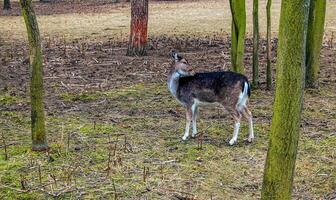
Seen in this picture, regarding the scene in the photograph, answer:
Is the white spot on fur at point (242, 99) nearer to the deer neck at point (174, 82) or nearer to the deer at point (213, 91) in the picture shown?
the deer at point (213, 91)

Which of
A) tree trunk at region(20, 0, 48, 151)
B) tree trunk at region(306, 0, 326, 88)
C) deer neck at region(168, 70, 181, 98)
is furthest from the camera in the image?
tree trunk at region(306, 0, 326, 88)

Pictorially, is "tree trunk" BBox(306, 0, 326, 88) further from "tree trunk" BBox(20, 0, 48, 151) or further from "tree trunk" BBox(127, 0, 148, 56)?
"tree trunk" BBox(127, 0, 148, 56)

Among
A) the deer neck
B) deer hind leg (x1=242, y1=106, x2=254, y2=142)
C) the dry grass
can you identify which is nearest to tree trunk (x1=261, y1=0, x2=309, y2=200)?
deer hind leg (x1=242, y1=106, x2=254, y2=142)

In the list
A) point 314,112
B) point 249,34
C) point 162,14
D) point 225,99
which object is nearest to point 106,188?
point 225,99

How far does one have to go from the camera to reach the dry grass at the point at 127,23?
60.6ft

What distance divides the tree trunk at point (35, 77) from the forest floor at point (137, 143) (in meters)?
0.19

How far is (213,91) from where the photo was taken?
21.5 feet

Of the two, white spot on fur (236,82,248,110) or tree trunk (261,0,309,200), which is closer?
tree trunk (261,0,309,200)

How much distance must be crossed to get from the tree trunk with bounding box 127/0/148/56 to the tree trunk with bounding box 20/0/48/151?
25.1 ft

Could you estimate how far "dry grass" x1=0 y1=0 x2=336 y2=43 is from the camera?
18469 mm

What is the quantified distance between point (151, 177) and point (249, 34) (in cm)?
→ 1265

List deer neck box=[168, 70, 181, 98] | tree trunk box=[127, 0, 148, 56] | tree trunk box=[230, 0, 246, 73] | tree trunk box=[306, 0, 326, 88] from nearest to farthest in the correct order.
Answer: deer neck box=[168, 70, 181, 98] → tree trunk box=[230, 0, 246, 73] → tree trunk box=[306, 0, 326, 88] → tree trunk box=[127, 0, 148, 56]

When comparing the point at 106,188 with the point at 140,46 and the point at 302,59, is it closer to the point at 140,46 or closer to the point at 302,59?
the point at 302,59

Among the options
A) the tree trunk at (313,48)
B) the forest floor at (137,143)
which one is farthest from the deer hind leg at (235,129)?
the tree trunk at (313,48)
